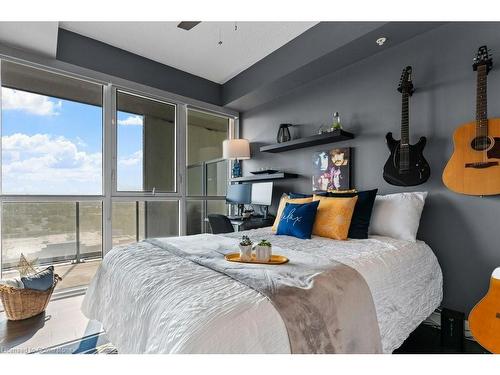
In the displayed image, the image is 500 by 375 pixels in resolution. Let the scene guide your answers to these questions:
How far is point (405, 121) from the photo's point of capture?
2.36 meters

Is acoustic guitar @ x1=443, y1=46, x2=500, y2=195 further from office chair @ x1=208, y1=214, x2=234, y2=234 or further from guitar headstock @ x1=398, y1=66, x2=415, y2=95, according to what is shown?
office chair @ x1=208, y1=214, x2=234, y2=234

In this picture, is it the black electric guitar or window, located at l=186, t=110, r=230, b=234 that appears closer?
the black electric guitar

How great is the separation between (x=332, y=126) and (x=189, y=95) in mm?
2079

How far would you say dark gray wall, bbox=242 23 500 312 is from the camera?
80.8 inches

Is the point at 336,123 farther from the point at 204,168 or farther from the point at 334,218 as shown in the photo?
the point at 204,168

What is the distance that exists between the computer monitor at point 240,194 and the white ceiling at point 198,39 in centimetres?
164

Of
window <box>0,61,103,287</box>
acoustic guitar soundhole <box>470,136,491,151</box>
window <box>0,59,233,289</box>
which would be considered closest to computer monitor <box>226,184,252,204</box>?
window <box>0,59,233,289</box>

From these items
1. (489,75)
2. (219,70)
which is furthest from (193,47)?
(489,75)

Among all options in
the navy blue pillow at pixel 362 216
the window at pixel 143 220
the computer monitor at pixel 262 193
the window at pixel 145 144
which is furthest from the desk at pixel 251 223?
the navy blue pillow at pixel 362 216

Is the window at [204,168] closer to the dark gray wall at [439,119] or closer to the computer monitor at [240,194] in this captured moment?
the computer monitor at [240,194]

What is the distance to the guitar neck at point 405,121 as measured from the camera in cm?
236

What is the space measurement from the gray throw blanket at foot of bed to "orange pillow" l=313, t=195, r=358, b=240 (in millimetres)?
754

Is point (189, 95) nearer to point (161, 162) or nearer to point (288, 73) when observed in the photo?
point (161, 162)
